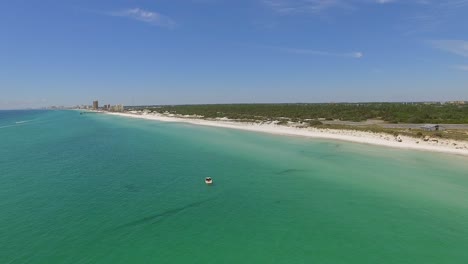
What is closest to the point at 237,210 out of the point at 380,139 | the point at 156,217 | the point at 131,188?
the point at 156,217

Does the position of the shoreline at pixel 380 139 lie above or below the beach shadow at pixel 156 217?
above

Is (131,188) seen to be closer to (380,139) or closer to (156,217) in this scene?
(156,217)

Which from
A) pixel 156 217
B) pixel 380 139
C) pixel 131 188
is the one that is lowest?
pixel 156 217

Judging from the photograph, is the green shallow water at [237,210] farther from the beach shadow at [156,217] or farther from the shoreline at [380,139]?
the shoreline at [380,139]

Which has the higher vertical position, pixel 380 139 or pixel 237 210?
pixel 380 139

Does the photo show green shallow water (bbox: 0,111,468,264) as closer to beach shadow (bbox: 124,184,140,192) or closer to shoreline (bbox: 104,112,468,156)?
beach shadow (bbox: 124,184,140,192)

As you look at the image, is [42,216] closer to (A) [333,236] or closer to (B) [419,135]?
(A) [333,236]

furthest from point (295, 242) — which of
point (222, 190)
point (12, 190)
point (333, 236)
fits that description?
point (12, 190)

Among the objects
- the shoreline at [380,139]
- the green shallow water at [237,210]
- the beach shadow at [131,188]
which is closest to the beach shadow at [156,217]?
the green shallow water at [237,210]

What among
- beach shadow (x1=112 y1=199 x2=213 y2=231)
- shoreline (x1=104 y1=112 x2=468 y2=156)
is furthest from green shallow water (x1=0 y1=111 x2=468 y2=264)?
shoreline (x1=104 y1=112 x2=468 y2=156)
